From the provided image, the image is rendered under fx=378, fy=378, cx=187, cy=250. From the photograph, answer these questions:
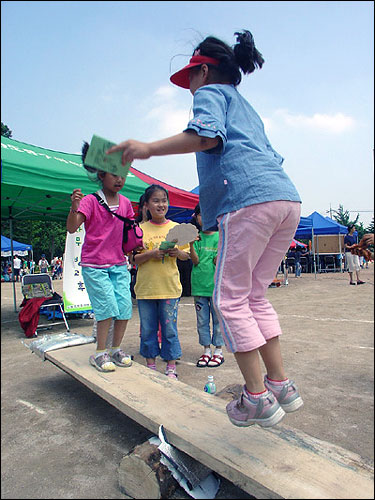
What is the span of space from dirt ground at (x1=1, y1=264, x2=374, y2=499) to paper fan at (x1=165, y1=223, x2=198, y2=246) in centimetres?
105

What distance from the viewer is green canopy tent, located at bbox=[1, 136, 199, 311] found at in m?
4.21

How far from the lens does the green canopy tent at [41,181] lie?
4211mm

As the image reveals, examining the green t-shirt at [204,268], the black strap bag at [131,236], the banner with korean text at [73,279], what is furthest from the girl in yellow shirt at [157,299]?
the banner with korean text at [73,279]

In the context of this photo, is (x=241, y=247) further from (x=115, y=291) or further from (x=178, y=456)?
(x=115, y=291)

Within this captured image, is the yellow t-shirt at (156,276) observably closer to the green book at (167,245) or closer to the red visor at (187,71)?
the green book at (167,245)

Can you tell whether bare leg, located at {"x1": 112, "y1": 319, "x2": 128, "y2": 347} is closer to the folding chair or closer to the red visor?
the red visor

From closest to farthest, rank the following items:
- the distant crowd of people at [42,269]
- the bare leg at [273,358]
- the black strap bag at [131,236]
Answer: the bare leg at [273,358], the black strap bag at [131,236], the distant crowd of people at [42,269]

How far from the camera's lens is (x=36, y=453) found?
5.52 feet

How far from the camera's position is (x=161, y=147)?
1.12 meters

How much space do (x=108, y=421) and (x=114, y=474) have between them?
578 millimetres

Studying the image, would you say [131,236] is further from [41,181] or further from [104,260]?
[41,181]

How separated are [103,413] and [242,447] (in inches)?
46.9

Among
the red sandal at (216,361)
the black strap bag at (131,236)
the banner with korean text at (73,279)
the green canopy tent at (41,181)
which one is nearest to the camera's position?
the black strap bag at (131,236)

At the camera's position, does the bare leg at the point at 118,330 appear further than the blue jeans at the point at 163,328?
No
